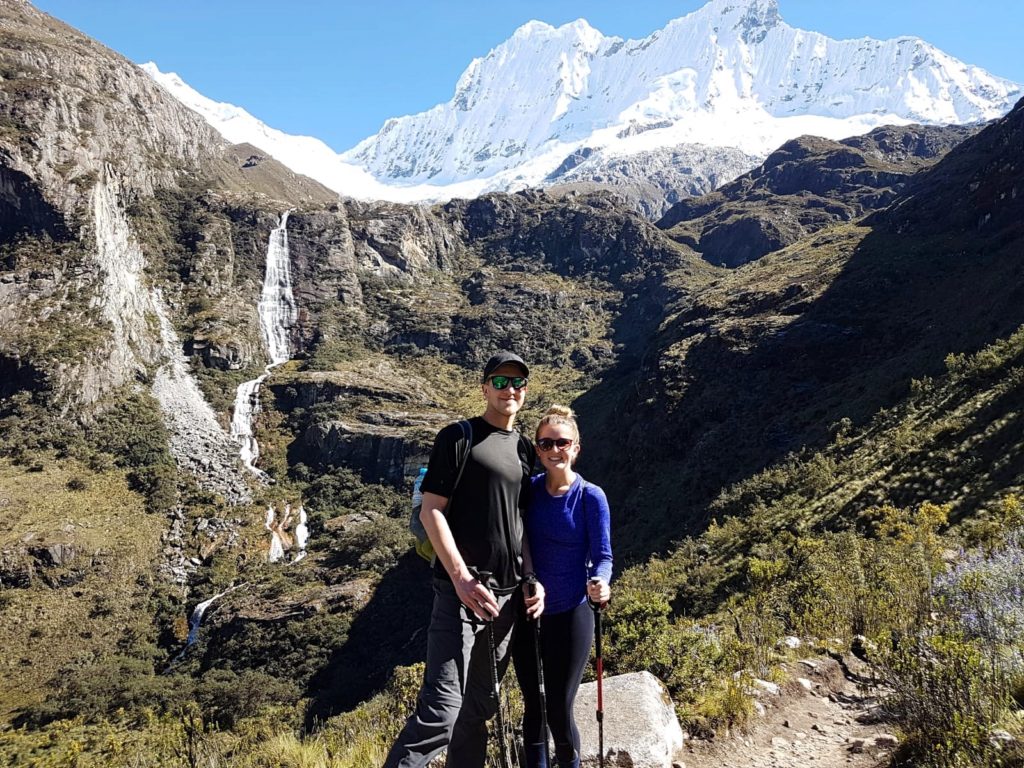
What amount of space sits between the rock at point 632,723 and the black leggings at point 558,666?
2.89 feet

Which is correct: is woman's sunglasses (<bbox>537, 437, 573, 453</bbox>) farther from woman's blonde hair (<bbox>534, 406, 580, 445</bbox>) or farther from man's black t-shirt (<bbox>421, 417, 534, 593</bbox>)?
man's black t-shirt (<bbox>421, 417, 534, 593</bbox>)

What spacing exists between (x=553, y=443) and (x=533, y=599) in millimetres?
939

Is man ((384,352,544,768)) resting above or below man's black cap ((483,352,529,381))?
below

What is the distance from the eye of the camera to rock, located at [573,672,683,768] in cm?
450

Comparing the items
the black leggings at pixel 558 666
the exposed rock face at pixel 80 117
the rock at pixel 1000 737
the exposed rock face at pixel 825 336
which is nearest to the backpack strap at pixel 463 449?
the black leggings at pixel 558 666

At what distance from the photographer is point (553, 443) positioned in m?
3.76

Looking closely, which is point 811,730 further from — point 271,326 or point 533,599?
point 271,326

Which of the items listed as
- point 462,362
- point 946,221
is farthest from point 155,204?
point 946,221

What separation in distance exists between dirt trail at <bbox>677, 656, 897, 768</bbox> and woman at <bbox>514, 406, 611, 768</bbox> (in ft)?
6.34

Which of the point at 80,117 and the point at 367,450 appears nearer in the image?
the point at 367,450

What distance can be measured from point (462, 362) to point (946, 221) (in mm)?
64791

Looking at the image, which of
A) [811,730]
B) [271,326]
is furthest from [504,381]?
[271,326]

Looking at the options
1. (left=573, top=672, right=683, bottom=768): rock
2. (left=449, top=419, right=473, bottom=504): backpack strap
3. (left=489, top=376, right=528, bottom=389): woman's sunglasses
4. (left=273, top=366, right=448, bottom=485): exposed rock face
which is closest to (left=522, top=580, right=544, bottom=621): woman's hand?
(left=449, top=419, right=473, bottom=504): backpack strap

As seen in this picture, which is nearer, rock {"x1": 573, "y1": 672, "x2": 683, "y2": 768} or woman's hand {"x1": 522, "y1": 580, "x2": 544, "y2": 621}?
woman's hand {"x1": 522, "y1": 580, "x2": 544, "y2": 621}
